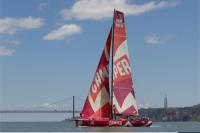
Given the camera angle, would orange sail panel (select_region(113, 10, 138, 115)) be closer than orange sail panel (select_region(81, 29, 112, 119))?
Yes

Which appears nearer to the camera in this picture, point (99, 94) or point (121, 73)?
point (121, 73)

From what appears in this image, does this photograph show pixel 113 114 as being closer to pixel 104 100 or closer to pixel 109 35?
pixel 104 100

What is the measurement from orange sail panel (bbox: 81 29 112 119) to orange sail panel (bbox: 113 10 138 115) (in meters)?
1.36

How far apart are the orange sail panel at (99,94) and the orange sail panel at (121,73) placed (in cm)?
136

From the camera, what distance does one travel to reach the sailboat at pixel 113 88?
6278 centimetres

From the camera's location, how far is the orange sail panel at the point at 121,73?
62781 mm

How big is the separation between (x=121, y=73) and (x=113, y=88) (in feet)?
6.88

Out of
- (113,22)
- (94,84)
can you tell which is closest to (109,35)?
(113,22)

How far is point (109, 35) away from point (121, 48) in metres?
2.31

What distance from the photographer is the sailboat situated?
6278 cm

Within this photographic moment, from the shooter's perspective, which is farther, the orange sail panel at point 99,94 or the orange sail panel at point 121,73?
the orange sail panel at point 99,94

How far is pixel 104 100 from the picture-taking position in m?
63.8

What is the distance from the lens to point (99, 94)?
208 ft

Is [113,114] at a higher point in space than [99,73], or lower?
lower
